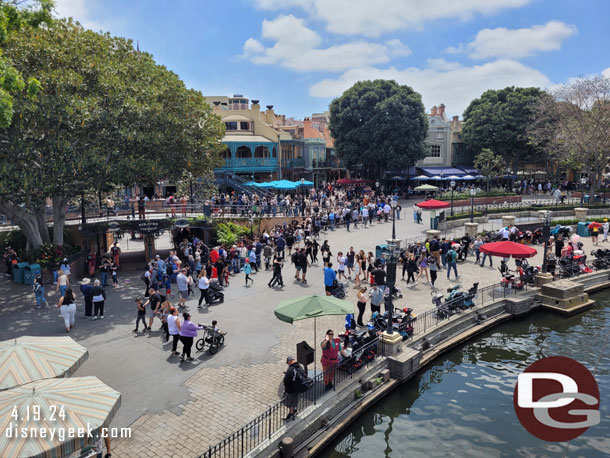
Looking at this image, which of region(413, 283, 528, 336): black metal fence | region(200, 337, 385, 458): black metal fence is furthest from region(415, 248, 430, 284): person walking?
region(200, 337, 385, 458): black metal fence

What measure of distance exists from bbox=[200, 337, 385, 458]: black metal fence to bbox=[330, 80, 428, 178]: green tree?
122 ft

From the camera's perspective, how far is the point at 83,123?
59.1 feet

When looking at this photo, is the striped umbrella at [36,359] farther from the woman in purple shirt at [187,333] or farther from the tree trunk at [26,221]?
the tree trunk at [26,221]

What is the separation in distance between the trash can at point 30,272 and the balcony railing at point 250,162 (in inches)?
1061

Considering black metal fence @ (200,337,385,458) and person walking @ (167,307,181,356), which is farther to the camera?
person walking @ (167,307,181,356)

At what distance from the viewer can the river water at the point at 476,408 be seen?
9.51 m

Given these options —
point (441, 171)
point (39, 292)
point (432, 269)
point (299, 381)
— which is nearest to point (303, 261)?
point (432, 269)

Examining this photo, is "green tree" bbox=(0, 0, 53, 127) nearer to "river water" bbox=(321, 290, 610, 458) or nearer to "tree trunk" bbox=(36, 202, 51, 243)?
"tree trunk" bbox=(36, 202, 51, 243)

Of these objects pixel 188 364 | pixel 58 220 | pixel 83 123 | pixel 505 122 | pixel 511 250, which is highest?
pixel 505 122

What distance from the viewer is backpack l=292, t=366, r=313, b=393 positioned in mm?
9078

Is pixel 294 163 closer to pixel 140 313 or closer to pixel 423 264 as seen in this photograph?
pixel 423 264

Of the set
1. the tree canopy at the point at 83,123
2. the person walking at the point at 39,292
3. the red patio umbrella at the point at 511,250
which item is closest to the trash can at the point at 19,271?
the tree canopy at the point at 83,123

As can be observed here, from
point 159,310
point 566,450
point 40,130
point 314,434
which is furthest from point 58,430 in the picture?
point 40,130

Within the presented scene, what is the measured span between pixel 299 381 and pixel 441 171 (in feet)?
161
